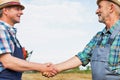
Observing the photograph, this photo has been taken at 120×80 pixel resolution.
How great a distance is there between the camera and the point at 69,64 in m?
7.93

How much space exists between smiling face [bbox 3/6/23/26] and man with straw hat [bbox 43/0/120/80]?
3.83 feet

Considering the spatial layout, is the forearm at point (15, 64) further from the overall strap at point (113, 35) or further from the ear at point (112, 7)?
the ear at point (112, 7)

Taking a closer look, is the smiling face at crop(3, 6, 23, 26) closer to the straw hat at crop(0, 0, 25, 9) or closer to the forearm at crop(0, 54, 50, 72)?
the straw hat at crop(0, 0, 25, 9)

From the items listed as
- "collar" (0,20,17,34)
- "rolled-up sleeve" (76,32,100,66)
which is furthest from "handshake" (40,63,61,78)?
Result: "collar" (0,20,17,34)

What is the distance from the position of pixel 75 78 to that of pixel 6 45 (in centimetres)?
817

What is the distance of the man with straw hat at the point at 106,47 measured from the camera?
6.91 m

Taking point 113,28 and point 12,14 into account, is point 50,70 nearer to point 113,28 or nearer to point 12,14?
point 12,14

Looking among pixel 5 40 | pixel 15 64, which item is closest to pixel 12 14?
pixel 5 40

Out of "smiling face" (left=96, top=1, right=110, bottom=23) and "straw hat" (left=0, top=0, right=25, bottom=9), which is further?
"straw hat" (left=0, top=0, right=25, bottom=9)

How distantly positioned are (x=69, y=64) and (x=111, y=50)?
1.16 meters

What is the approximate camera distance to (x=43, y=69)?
25.7 ft

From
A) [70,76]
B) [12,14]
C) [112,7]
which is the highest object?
[112,7]

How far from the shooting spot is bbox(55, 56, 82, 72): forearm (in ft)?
25.5

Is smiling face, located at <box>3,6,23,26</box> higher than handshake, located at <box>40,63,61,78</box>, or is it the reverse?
smiling face, located at <box>3,6,23,26</box>
